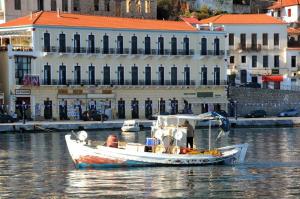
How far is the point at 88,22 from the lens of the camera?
9388 centimetres

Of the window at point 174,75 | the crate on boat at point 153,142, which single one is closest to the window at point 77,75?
the window at point 174,75

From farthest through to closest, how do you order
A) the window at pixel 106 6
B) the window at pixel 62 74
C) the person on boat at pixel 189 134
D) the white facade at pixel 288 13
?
1. the white facade at pixel 288 13
2. the window at pixel 106 6
3. the window at pixel 62 74
4. the person on boat at pixel 189 134

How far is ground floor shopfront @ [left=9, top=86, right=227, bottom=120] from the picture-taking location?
89.9 metres

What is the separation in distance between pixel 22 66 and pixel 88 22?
27.7 ft

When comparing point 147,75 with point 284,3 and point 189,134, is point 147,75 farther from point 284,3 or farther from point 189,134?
point 189,134

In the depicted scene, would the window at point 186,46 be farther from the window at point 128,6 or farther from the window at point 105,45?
the window at point 128,6

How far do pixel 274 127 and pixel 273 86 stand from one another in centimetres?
1750

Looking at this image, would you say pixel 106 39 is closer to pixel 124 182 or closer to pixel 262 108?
pixel 262 108

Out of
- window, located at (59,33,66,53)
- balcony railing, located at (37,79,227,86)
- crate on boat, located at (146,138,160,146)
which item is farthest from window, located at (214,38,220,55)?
crate on boat, located at (146,138,160,146)

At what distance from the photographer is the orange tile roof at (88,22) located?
9106 centimetres

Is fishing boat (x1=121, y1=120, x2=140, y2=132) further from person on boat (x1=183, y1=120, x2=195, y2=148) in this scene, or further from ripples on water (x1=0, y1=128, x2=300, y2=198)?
person on boat (x1=183, y1=120, x2=195, y2=148)

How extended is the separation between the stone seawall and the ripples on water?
39239 mm

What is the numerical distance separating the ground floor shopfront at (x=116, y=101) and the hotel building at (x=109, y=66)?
0.31ft

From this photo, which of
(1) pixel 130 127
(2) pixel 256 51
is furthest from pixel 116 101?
(2) pixel 256 51
